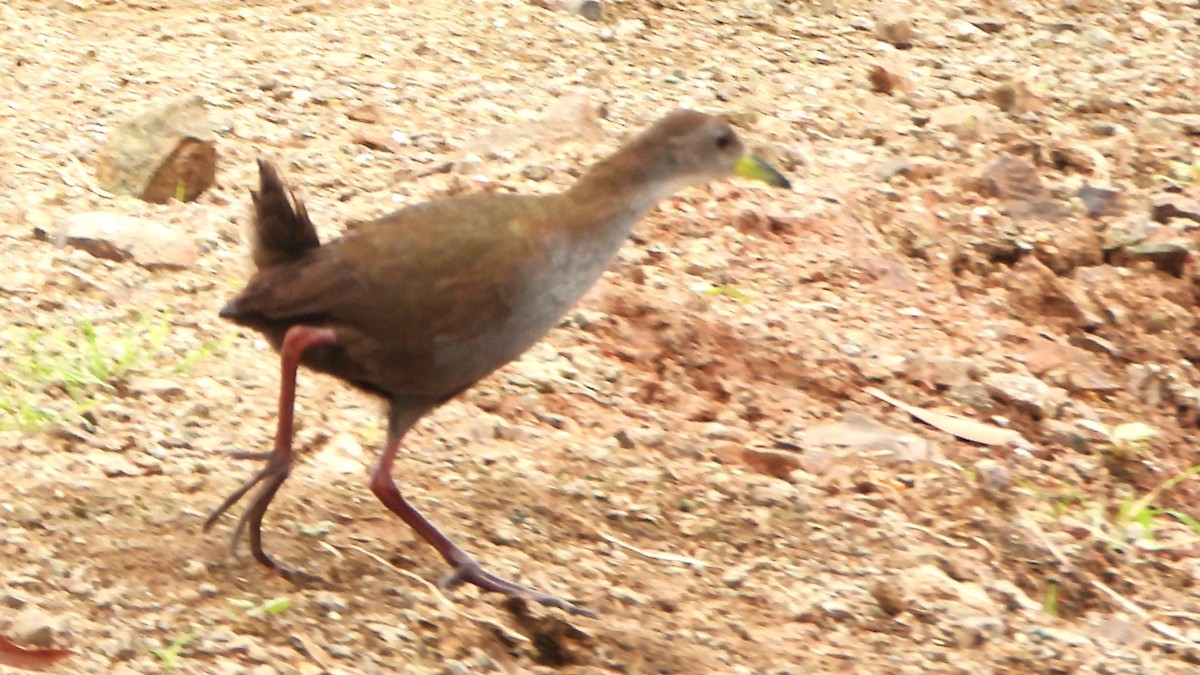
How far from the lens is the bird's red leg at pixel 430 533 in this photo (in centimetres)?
369

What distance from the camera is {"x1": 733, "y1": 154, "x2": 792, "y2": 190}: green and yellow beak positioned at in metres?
4.30

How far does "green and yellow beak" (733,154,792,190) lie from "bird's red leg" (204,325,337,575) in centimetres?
116

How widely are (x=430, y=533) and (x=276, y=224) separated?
69 cm

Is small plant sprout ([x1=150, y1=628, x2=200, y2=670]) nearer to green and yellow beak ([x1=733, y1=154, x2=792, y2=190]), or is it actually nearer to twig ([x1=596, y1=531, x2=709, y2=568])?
twig ([x1=596, y1=531, x2=709, y2=568])

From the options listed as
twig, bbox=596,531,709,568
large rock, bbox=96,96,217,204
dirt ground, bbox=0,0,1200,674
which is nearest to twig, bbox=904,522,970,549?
dirt ground, bbox=0,0,1200,674

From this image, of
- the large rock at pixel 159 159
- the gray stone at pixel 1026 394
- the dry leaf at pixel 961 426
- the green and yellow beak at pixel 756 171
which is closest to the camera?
the green and yellow beak at pixel 756 171

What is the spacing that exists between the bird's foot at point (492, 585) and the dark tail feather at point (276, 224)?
0.71 meters

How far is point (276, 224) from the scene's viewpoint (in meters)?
3.70

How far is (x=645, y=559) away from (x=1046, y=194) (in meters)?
2.73

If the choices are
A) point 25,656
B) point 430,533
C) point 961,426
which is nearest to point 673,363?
point 961,426

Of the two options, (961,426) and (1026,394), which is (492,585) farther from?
(1026,394)

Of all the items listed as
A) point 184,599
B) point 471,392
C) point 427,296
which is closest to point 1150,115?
point 471,392

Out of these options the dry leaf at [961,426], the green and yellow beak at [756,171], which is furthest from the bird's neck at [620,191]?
the dry leaf at [961,426]

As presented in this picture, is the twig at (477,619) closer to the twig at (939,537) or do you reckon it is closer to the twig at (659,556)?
the twig at (659,556)
